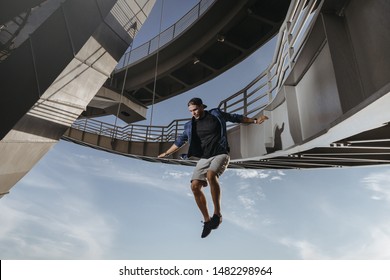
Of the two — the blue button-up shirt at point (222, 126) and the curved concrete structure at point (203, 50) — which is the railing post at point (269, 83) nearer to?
the blue button-up shirt at point (222, 126)

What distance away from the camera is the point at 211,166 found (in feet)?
11.8

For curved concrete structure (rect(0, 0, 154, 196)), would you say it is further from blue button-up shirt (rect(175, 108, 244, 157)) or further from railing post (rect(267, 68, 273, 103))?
railing post (rect(267, 68, 273, 103))

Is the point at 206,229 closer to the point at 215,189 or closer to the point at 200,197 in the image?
the point at 200,197

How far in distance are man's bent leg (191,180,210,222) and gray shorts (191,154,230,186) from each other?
88 mm

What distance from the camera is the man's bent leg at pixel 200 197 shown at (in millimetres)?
3693

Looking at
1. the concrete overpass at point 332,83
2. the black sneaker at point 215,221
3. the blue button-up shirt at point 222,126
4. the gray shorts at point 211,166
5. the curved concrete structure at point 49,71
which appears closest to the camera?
the concrete overpass at point 332,83

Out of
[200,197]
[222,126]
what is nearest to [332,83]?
[222,126]

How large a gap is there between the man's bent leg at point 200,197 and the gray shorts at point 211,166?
3.5 inches

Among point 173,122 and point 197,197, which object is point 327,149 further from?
point 173,122

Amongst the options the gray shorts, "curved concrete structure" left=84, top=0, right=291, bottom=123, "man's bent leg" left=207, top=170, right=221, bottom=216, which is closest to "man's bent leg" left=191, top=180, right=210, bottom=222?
Answer: the gray shorts

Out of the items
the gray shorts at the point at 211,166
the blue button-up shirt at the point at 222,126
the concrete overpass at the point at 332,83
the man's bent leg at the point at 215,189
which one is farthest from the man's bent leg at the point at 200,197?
the concrete overpass at the point at 332,83

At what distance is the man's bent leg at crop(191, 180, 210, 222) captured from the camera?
3.69 meters

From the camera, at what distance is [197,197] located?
3.73m

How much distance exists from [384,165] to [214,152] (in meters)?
6.49
